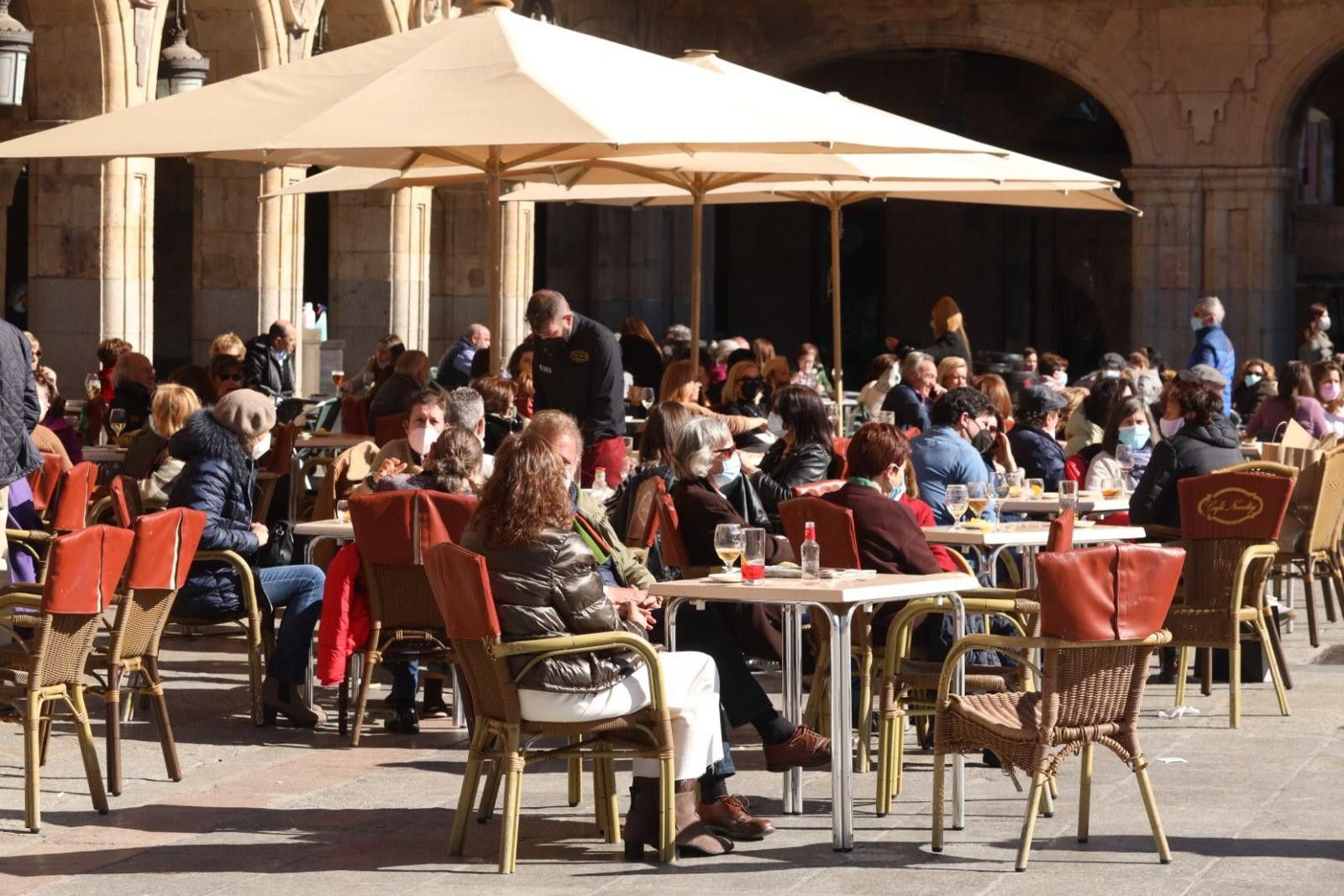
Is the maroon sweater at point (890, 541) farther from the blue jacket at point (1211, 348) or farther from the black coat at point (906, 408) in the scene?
the blue jacket at point (1211, 348)

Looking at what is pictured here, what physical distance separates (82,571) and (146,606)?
56 centimetres

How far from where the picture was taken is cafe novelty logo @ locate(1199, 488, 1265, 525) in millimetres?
9094

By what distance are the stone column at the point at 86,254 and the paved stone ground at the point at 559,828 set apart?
7.12 metres

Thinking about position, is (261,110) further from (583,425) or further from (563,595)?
(563,595)

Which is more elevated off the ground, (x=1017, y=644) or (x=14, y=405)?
(x=14, y=405)

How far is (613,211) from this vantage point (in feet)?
86.3

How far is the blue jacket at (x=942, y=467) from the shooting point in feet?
31.8

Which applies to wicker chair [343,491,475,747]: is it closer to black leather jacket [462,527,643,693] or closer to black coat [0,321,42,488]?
black coat [0,321,42,488]

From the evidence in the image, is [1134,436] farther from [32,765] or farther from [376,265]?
[376,265]

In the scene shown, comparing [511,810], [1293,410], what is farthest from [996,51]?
[511,810]

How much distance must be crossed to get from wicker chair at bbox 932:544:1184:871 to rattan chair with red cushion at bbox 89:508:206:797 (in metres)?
2.40

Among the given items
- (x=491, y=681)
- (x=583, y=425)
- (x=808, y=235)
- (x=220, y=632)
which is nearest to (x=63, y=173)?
(x=583, y=425)

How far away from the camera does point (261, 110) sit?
9.27 m

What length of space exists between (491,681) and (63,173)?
386 inches
